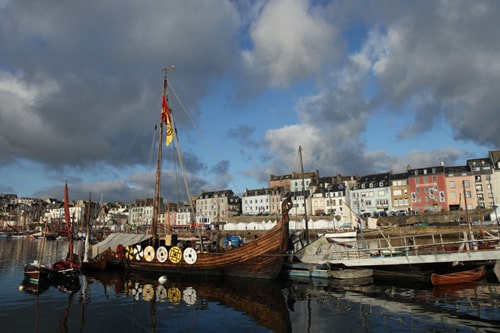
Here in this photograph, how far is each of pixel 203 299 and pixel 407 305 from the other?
37.7ft

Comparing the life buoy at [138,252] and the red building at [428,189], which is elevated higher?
the red building at [428,189]

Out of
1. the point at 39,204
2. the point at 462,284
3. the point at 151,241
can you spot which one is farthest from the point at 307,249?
the point at 39,204

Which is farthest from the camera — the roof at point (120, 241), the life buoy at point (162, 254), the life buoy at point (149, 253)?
the roof at point (120, 241)

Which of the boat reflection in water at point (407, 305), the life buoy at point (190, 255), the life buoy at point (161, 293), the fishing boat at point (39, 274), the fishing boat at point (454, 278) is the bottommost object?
the boat reflection in water at point (407, 305)

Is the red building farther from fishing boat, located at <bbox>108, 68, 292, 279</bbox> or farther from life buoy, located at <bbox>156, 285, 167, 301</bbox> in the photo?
life buoy, located at <bbox>156, 285, 167, 301</bbox>

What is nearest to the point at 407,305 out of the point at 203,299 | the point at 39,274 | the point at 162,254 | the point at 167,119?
the point at 203,299

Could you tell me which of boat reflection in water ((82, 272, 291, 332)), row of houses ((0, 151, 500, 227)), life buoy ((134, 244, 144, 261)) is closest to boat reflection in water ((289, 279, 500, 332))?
boat reflection in water ((82, 272, 291, 332))

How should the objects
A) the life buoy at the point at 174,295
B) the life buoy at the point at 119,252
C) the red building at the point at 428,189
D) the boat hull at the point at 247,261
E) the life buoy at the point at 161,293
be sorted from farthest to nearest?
the red building at the point at 428,189 < the life buoy at the point at 119,252 < the boat hull at the point at 247,261 < the life buoy at the point at 161,293 < the life buoy at the point at 174,295

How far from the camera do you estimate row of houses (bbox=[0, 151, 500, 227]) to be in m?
84.4

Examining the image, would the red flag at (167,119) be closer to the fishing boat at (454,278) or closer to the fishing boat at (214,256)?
the fishing boat at (214,256)

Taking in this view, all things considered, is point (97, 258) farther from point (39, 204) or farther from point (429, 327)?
→ point (39, 204)

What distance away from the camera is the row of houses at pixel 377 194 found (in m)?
84.4

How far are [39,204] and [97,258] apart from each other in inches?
7377

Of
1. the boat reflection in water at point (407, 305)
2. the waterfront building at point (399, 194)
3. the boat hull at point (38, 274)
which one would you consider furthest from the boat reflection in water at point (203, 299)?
the waterfront building at point (399, 194)
